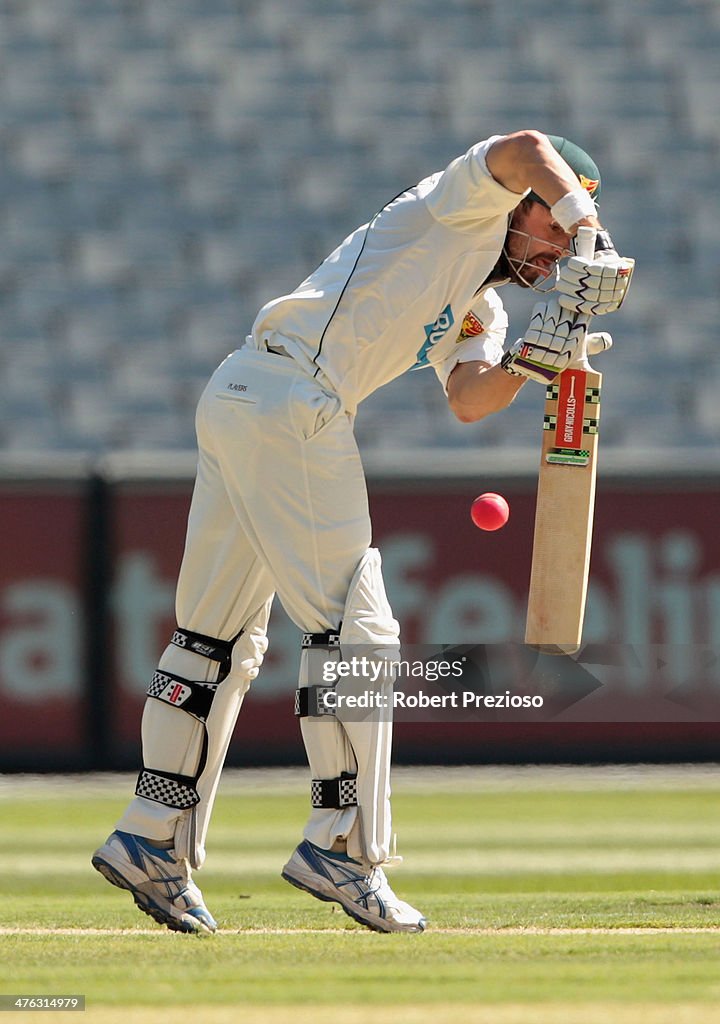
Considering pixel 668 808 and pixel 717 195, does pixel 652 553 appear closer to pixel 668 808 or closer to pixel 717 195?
pixel 668 808

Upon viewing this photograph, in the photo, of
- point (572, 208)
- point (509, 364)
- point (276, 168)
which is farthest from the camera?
point (276, 168)

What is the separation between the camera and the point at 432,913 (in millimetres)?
4047

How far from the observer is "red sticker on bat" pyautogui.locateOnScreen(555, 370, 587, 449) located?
143 inches

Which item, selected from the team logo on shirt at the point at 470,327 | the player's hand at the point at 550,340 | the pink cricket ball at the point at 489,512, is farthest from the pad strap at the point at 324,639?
the team logo on shirt at the point at 470,327

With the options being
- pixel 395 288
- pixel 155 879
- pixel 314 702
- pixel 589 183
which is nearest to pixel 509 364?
pixel 395 288

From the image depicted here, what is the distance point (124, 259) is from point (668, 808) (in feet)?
15.0

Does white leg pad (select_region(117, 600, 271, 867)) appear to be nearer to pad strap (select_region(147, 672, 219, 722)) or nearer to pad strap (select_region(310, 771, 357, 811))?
pad strap (select_region(147, 672, 219, 722))

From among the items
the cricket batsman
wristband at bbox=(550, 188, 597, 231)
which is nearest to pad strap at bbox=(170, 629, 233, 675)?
the cricket batsman

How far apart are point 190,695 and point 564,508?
2.69 ft

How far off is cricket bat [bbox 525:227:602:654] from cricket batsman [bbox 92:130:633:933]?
12 centimetres

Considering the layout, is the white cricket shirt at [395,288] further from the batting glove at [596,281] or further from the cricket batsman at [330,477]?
the batting glove at [596,281]

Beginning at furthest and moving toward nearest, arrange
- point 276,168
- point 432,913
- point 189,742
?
point 276,168
point 432,913
point 189,742

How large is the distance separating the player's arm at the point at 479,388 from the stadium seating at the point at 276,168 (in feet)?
16.2

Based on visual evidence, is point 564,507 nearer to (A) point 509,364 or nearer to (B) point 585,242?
(A) point 509,364
